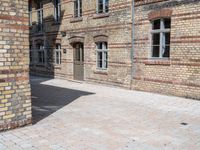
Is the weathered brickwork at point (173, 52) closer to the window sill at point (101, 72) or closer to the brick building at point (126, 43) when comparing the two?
the brick building at point (126, 43)

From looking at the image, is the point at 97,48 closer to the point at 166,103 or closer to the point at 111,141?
the point at 166,103

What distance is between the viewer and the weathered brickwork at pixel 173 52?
8961 millimetres

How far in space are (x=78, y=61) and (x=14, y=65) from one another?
9.76 meters

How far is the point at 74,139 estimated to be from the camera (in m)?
4.90

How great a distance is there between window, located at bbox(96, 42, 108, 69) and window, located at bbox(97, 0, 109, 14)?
1771 millimetres

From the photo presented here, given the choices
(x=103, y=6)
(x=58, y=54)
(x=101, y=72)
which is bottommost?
(x=101, y=72)

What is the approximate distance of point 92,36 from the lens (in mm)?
13578

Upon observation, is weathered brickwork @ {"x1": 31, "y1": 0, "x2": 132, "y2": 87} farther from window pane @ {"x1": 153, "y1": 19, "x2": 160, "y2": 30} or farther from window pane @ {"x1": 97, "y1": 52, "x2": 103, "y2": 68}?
window pane @ {"x1": 153, "y1": 19, "x2": 160, "y2": 30}

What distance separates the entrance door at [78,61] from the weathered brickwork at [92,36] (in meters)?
0.28

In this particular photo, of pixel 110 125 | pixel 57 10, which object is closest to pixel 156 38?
pixel 110 125

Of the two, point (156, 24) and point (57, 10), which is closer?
point (156, 24)

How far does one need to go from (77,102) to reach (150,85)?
12.0ft

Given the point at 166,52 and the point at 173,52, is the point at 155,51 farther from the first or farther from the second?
the point at 173,52

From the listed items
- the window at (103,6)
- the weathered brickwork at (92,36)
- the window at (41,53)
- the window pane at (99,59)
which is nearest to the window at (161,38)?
the weathered brickwork at (92,36)
